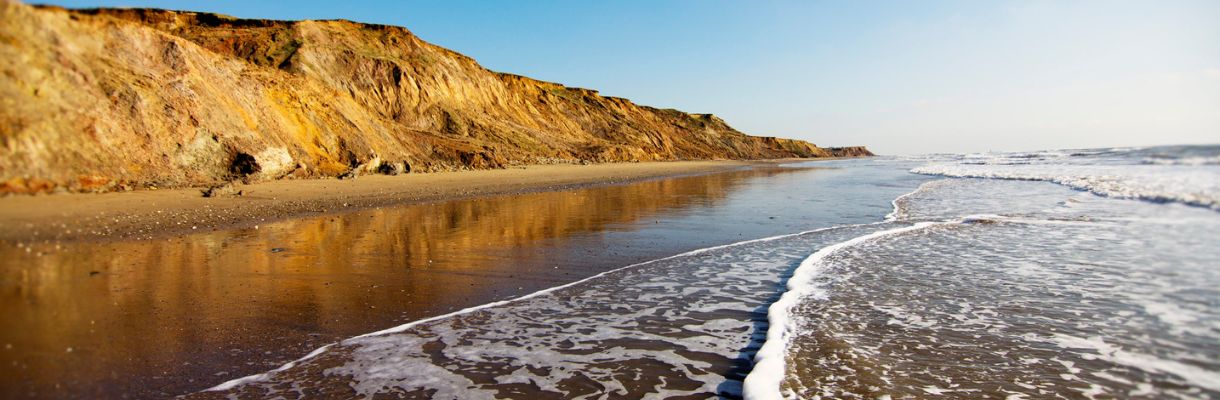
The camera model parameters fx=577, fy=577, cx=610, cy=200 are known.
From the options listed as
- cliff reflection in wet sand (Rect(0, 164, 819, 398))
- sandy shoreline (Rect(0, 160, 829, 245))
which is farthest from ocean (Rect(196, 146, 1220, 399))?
sandy shoreline (Rect(0, 160, 829, 245))

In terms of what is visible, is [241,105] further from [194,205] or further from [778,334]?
[778,334]

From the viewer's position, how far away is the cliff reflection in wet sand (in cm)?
398

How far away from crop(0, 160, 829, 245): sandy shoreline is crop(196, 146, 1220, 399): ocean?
3.95 metres

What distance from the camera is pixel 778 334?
15.8 ft

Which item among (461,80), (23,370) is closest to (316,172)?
(23,370)

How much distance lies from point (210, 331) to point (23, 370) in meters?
1.13

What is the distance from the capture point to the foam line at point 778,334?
3721 mm

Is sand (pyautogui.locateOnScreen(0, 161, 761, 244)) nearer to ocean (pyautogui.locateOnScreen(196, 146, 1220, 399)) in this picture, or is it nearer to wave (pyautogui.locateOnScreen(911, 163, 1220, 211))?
ocean (pyautogui.locateOnScreen(196, 146, 1220, 399))

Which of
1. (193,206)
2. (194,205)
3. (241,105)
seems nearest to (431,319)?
(193,206)

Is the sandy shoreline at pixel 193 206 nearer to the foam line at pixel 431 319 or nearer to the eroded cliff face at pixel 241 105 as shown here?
the eroded cliff face at pixel 241 105

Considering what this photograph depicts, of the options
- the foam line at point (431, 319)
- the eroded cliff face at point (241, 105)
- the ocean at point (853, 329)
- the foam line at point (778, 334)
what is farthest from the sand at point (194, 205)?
the foam line at point (778, 334)

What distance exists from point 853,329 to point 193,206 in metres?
13.0

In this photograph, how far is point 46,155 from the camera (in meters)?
4.89

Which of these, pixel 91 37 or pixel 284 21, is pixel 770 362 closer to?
pixel 91 37
